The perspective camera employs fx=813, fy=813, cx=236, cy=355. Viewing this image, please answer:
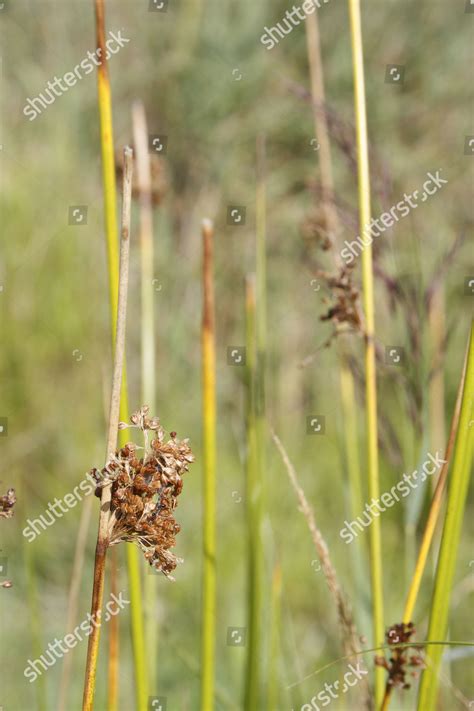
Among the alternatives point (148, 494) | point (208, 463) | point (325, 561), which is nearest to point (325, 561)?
point (325, 561)

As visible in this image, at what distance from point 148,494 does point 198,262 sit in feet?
7.25

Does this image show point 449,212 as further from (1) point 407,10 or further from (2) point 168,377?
(2) point 168,377

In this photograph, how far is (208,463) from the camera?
0.53 m

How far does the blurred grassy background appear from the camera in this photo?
1.76m

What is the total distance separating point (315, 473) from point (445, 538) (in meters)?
1.67

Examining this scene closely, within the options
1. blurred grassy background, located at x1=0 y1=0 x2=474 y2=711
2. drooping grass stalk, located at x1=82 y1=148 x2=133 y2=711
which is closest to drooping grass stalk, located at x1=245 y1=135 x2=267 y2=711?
drooping grass stalk, located at x1=82 y1=148 x2=133 y2=711

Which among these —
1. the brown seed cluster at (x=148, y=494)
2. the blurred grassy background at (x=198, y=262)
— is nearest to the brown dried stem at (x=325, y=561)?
the brown seed cluster at (x=148, y=494)

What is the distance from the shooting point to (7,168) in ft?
7.83

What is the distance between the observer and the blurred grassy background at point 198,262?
176 centimetres

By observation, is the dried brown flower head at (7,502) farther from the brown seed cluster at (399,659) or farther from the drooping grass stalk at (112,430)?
the brown seed cluster at (399,659)

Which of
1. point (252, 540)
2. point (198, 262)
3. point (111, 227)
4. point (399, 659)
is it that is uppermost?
point (198, 262)

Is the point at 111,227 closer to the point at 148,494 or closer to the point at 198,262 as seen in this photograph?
the point at 148,494

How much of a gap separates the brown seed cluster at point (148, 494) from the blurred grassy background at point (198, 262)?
880mm

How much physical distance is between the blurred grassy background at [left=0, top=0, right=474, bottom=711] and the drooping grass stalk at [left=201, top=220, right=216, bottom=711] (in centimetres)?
64
